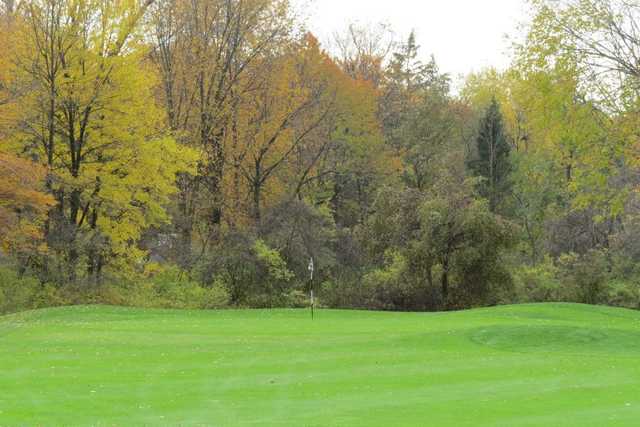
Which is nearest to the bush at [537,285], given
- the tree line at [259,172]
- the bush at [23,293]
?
the tree line at [259,172]

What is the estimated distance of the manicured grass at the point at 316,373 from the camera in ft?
41.6

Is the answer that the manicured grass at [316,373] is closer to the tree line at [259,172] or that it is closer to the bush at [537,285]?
the tree line at [259,172]

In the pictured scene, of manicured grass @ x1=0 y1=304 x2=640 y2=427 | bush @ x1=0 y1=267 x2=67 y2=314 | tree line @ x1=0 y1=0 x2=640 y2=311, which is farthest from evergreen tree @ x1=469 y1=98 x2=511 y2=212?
manicured grass @ x1=0 y1=304 x2=640 y2=427

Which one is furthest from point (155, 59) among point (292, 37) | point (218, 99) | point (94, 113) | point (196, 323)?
point (196, 323)

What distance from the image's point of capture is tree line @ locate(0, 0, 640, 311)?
27797 mm

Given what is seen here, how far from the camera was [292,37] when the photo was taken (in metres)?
51.6

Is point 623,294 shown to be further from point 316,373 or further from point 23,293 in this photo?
point 316,373

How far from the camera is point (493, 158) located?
63.8 m

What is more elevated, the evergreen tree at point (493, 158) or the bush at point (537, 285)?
the evergreen tree at point (493, 158)

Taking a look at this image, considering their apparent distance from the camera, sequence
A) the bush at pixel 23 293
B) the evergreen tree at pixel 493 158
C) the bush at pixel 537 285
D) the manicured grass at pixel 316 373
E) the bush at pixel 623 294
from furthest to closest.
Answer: the evergreen tree at pixel 493 158
the bush at pixel 537 285
the bush at pixel 623 294
the bush at pixel 23 293
the manicured grass at pixel 316 373

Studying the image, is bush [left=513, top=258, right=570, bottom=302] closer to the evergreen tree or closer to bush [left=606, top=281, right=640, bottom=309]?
bush [left=606, top=281, right=640, bottom=309]

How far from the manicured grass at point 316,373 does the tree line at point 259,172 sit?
24.2 ft

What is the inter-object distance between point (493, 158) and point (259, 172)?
800 inches

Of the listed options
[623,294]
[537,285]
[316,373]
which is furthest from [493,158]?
[316,373]
